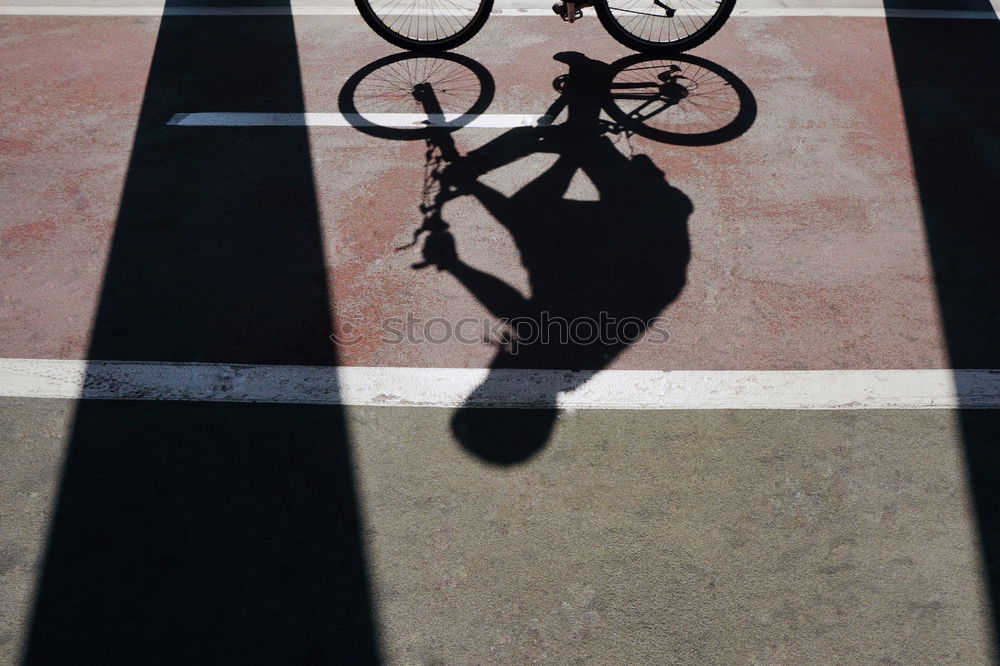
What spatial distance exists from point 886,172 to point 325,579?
186 inches

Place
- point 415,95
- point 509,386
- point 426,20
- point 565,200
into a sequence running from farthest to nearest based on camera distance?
point 426,20 < point 415,95 < point 565,200 < point 509,386

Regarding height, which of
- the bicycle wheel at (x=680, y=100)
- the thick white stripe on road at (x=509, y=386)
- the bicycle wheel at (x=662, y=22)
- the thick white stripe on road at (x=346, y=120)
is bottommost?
the thick white stripe on road at (x=509, y=386)

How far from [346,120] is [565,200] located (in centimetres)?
208

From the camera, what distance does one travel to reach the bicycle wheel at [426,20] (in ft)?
22.0

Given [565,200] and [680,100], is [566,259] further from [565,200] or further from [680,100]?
[680,100]

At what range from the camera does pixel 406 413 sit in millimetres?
3777

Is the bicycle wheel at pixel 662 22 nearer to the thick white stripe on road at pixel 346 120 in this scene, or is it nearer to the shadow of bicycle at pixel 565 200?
the shadow of bicycle at pixel 565 200

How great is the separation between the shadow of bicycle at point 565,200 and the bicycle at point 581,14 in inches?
6.6

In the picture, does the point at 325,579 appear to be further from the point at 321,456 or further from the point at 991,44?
the point at 991,44

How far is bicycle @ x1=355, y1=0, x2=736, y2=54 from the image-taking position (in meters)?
6.50

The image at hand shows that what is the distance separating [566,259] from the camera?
4672 millimetres

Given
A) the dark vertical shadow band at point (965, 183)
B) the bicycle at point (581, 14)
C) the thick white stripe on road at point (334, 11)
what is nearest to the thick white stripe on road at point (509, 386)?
the dark vertical shadow band at point (965, 183)

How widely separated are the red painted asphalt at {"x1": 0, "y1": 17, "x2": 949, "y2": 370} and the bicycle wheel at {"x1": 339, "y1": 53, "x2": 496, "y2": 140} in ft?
0.51

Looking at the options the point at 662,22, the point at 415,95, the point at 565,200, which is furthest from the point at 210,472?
the point at 662,22
